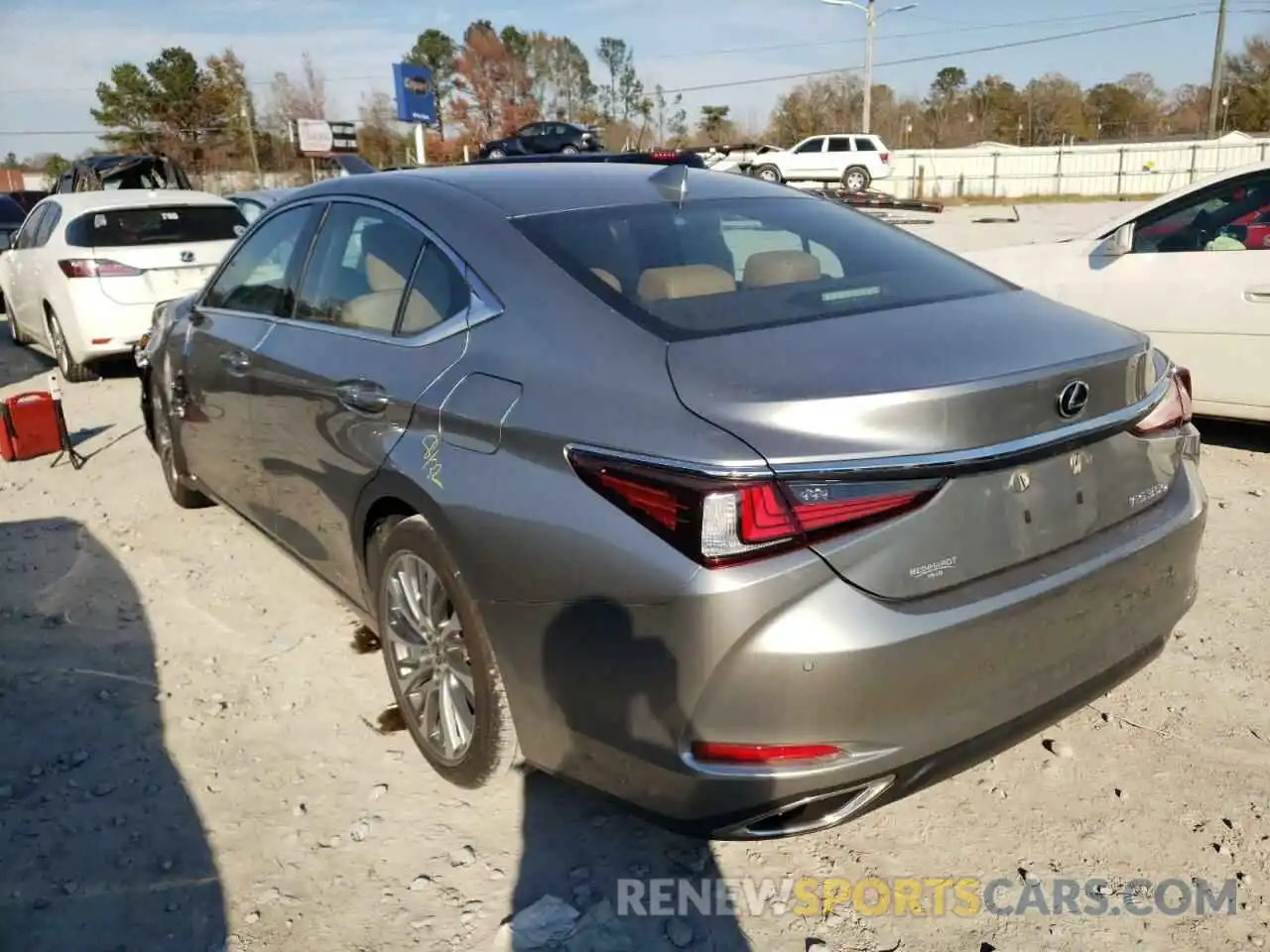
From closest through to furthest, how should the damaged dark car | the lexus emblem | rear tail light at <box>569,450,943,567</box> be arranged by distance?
rear tail light at <box>569,450,943,567</box> < the lexus emblem < the damaged dark car

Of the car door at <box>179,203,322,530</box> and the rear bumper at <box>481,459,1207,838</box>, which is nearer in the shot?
the rear bumper at <box>481,459,1207,838</box>

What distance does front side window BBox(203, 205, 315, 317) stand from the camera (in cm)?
387

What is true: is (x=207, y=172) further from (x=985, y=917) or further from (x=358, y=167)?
(x=985, y=917)

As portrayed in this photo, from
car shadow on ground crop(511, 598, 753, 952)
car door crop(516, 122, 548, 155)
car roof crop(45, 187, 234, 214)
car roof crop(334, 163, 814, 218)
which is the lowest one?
car shadow on ground crop(511, 598, 753, 952)

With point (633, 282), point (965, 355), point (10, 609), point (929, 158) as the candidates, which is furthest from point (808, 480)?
point (929, 158)

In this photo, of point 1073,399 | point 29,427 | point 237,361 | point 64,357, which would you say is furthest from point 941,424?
point 64,357

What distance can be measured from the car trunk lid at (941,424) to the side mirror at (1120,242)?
3556 mm

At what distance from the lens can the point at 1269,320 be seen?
534 cm

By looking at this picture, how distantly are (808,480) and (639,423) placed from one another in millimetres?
375

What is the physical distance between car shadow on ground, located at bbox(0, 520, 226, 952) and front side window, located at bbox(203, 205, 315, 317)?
4.39ft

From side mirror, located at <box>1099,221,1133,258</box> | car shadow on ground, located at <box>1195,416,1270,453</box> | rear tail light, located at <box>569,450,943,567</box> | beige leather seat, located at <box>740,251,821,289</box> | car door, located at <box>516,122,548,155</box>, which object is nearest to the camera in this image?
rear tail light, located at <box>569,450,943,567</box>

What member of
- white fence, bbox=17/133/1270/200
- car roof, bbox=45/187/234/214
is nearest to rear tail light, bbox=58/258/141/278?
car roof, bbox=45/187/234/214

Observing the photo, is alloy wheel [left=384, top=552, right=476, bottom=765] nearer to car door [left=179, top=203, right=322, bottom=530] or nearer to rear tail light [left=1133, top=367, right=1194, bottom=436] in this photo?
car door [left=179, top=203, right=322, bottom=530]

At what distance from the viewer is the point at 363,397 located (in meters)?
3.05
